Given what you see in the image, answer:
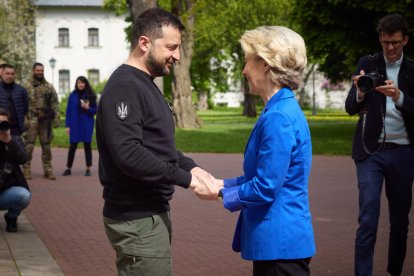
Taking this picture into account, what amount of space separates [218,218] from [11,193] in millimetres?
2669

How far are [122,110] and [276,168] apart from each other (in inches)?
28.4

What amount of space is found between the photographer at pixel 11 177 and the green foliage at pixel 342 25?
1665 centimetres

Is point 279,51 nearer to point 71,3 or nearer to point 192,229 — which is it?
point 192,229

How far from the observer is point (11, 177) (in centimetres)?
888

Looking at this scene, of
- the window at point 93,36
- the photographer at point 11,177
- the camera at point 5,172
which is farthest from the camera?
the window at point 93,36

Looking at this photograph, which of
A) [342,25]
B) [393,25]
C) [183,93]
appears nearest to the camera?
[393,25]

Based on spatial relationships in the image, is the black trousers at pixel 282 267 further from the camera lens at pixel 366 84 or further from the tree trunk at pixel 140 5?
the tree trunk at pixel 140 5

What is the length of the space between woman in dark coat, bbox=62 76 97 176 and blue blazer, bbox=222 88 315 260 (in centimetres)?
1236

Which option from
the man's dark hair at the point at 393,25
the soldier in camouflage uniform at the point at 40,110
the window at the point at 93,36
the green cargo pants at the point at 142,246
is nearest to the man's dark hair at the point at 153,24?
the green cargo pants at the point at 142,246

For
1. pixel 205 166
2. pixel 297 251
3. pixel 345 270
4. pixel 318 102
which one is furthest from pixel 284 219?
pixel 318 102

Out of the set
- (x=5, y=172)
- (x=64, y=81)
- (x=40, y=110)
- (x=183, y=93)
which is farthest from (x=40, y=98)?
(x=64, y=81)

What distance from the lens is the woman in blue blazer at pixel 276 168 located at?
11.9ft

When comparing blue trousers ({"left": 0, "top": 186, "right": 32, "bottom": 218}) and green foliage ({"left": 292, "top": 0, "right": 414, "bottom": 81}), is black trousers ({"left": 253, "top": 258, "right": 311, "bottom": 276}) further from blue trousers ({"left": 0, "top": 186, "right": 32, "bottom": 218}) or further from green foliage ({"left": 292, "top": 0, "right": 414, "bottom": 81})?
green foliage ({"left": 292, "top": 0, "right": 414, "bottom": 81})

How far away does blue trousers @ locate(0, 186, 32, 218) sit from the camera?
8.82 meters
